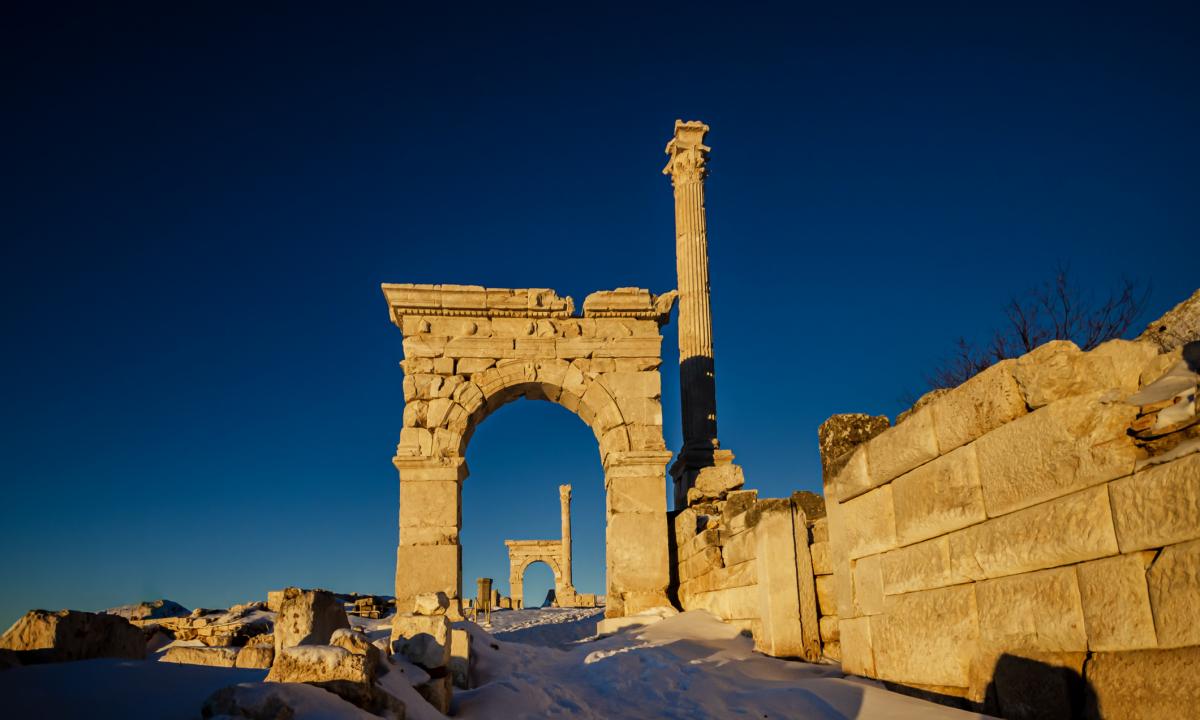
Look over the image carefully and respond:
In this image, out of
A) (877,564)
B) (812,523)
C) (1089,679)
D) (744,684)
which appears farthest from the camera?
(812,523)

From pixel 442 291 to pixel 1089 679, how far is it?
9888 millimetres

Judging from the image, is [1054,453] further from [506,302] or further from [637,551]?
[506,302]

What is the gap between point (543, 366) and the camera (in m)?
12.1

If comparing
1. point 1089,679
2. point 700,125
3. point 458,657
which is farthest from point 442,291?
point 1089,679

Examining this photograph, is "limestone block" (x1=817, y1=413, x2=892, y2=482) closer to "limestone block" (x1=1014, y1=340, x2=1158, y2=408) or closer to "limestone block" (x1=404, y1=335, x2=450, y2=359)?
"limestone block" (x1=1014, y1=340, x2=1158, y2=408)

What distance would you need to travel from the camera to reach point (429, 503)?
37.9 ft

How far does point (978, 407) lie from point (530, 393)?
8.77 m

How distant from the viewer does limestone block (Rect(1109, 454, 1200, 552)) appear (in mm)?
3123

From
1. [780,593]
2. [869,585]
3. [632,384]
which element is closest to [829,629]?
[780,593]

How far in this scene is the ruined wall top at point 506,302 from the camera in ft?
39.8

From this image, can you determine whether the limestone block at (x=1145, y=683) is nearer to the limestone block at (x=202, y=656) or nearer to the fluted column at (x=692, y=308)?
the limestone block at (x=202, y=656)

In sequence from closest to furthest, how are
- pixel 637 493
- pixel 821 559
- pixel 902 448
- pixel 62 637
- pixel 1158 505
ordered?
pixel 1158 505
pixel 62 637
pixel 902 448
pixel 821 559
pixel 637 493

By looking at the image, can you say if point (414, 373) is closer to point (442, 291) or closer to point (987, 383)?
point (442, 291)

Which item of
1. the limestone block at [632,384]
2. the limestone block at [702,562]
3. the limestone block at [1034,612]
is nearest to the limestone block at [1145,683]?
the limestone block at [1034,612]
